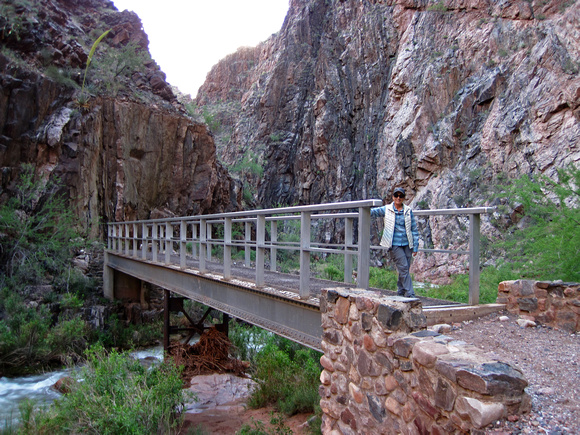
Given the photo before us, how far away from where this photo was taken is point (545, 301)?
17.7ft

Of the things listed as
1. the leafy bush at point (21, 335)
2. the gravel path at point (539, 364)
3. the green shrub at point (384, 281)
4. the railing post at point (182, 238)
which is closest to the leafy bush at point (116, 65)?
the leafy bush at point (21, 335)

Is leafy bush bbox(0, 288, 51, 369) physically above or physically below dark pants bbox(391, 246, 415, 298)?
below

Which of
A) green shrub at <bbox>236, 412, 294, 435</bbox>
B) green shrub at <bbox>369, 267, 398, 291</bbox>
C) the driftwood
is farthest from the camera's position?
green shrub at <bbox>369, 267, 398, 291</bbox>

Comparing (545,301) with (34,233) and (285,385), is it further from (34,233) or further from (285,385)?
(34,233)

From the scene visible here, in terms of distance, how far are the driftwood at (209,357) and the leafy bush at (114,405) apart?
312cm

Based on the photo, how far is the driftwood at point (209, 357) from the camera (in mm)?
11359

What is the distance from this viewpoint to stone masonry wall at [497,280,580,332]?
16.7ft

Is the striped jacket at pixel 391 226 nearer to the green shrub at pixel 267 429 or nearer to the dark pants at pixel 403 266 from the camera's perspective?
the dark pants at pixel 403 266

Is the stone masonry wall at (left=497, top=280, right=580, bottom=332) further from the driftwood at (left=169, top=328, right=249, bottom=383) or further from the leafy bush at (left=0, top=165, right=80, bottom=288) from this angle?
the leafy bush at (left=0, top=165, right=80, bottom=288)

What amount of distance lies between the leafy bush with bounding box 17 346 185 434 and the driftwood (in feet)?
10.2

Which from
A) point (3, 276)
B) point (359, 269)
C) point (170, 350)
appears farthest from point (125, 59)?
point (359, 269)

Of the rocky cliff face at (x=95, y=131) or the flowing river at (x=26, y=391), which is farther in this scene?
the rocky cliff face at (x=95, y=131)

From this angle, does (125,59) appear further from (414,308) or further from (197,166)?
(414,308)

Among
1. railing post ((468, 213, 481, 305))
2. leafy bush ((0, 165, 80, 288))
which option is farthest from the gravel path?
leafy bush ((0, 165, 80, 288))
